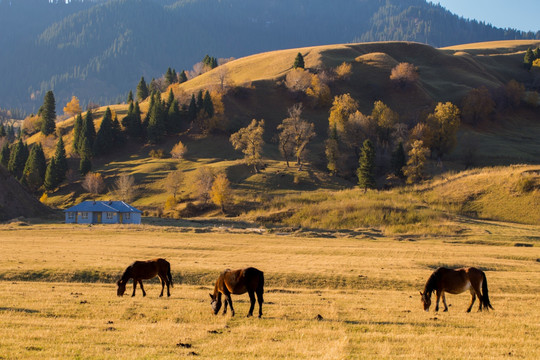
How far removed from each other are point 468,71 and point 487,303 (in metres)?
193

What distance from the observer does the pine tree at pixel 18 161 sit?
126688 mm

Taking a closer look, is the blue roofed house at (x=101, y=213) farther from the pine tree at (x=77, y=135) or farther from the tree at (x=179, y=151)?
the pine tree at (x=77, y=135)

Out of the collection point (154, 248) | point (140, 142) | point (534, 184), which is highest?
point (140, 142)

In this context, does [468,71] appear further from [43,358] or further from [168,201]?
[43,358]

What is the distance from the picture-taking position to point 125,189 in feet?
332

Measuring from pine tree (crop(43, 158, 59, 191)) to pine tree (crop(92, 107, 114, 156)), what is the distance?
1510 cm

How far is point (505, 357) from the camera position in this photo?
506 inches

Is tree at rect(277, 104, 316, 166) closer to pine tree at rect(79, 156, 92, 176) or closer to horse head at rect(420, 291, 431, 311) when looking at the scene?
pine tree at rect(79, 156, 92, 176)

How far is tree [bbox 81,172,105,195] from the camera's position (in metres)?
109

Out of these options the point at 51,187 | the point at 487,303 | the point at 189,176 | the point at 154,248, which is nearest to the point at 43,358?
the point at 487,303

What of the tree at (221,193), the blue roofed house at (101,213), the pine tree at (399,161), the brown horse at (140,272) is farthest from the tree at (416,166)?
the brown horse at (140,272)

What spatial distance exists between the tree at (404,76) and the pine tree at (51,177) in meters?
109

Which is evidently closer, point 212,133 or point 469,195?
point 469,195

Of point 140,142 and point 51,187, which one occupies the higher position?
point 140,142
